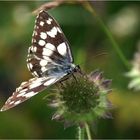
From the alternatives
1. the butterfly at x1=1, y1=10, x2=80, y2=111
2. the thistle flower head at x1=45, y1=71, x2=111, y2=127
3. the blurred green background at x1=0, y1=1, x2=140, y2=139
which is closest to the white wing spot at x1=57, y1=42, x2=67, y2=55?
the butterfly at x1=1, y1=10, x2=80, y2=111

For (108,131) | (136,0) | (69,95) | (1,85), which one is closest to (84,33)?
(136,0)

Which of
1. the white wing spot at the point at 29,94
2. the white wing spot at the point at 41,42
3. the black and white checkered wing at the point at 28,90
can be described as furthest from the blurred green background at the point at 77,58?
the white wing spot at the point at 29,94

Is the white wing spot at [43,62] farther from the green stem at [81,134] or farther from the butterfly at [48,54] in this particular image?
the green stem at [81,134]

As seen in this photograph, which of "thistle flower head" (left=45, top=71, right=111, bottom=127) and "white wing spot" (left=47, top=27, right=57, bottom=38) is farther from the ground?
"white wing spot" (left=47, top=27, right=57, bottom=38)

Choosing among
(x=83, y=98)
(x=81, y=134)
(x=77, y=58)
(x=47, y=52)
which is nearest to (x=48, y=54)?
(x=47, y=52)

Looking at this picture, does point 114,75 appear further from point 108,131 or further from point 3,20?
point 3,20

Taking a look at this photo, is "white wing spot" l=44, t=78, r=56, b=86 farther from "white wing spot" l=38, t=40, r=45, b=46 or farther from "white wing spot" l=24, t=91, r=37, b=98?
"white wing spot" l=38, t=40, r=45, b=46
